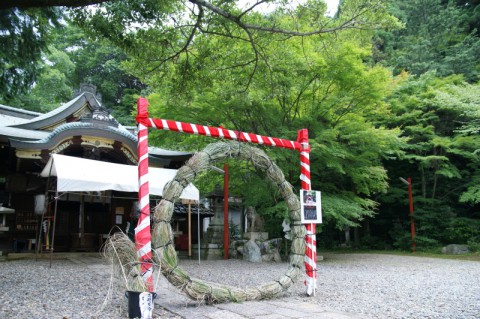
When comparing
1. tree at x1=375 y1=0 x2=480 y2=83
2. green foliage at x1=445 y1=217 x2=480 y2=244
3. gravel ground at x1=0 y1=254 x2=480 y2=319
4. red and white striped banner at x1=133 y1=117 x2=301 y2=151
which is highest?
tree at x1=375 y1=0 x2=480 y2=83

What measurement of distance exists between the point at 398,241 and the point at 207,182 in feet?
31.9

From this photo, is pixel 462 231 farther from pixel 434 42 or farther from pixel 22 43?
pixel 22 43

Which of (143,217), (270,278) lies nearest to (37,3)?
(143,217)

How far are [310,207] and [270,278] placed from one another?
87.7 inches

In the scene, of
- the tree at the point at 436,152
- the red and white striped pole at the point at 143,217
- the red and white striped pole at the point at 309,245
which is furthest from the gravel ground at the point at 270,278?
the tree at the point at 436,152

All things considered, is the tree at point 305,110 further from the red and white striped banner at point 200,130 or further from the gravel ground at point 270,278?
the red and white striped banner at point 200,130

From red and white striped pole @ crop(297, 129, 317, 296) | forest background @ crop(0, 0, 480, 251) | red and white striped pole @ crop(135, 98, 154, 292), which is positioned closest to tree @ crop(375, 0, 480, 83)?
forest background @ crop(0, 0, 480, 251)

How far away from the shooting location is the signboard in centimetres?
545

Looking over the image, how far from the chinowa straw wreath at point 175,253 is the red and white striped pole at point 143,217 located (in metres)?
0.10

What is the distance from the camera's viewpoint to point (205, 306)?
447cm

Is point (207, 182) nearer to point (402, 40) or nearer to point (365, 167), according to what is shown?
point (365, 167)

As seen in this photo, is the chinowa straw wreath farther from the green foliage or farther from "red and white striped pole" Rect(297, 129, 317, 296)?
the green foliage

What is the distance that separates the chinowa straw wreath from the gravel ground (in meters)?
0.37

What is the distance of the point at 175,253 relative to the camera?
4.41 m
